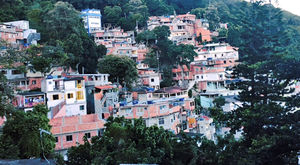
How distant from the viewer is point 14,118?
15.6 m

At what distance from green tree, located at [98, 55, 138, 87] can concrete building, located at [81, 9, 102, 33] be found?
1771cm

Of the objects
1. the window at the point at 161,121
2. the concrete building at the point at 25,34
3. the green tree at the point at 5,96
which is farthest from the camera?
the concrete building at the point at 25,34

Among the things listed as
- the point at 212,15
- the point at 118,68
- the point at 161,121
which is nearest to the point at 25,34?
the point at 118,68

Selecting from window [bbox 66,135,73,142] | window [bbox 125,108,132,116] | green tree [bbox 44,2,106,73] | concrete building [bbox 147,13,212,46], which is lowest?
window [bbox 66,135,73,142]

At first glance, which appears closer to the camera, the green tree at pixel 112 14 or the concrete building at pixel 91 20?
the concrete building at pixel 91 20

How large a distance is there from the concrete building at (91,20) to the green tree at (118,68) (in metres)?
17.7

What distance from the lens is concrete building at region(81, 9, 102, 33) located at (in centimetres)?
4875

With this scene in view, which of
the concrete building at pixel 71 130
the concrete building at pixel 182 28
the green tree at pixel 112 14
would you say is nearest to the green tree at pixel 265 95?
the concrete building at pixel 71 130

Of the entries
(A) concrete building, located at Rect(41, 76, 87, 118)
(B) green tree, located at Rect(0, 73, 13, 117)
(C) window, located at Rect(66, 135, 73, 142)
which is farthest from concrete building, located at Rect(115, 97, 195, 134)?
(B) green tree, located at Rect(0, 73, 13, 117)

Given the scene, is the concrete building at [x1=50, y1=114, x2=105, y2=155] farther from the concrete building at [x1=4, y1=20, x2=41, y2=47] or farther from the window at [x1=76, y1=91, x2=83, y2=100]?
the concrete building at [x1=4, y1=20, x2=41, y2=47]

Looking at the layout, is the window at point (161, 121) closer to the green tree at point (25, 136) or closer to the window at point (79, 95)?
the window at point (79, 95)

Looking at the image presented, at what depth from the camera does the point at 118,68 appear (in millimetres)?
31906

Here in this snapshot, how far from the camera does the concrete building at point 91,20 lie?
4875 cm

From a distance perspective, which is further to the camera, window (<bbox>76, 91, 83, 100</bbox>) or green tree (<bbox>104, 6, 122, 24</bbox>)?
green tree (<bbox>104, 6, 122, 24</bbox>)
